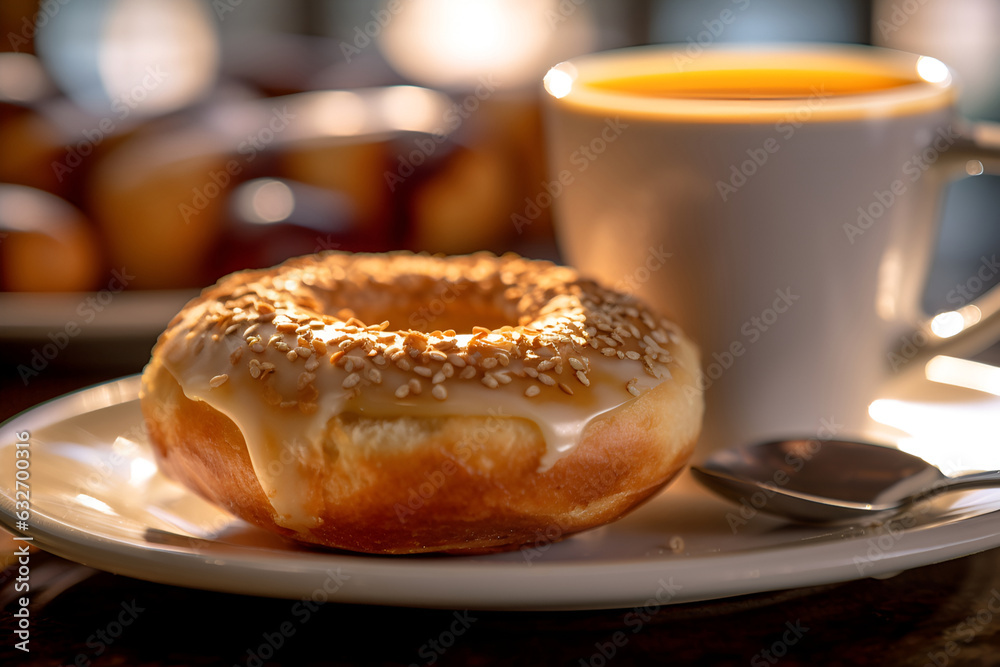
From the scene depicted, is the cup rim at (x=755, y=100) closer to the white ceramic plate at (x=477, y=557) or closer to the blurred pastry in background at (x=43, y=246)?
the white ceramic plate at (x=477, y=557)

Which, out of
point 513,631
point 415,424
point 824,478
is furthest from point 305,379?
point 824,478

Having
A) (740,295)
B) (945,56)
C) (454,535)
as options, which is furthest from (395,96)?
(945,56)

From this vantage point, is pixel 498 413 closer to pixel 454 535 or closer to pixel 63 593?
pixel 454 535

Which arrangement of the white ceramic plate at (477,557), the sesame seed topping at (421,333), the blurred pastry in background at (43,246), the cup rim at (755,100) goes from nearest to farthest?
the white ceramic plate at (477,557), the sesame seed topping at (421,333), the cup rim at (755,100), the blurred pastry in background at (43,246)

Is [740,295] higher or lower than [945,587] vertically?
higher

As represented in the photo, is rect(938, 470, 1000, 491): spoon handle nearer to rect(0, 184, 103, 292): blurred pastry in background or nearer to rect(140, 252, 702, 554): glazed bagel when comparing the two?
rect(140, 252, 702, 554): glazed bagel

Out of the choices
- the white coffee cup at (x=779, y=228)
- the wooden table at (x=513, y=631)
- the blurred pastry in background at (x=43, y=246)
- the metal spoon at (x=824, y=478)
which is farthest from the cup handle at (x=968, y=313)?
the blurred pastry in background at (x=43, y=246)
